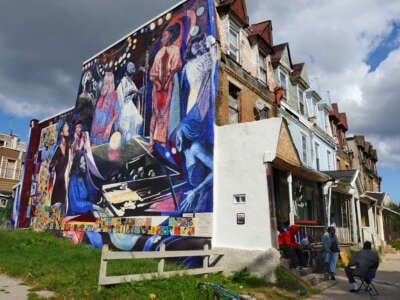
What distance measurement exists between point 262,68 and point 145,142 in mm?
7427

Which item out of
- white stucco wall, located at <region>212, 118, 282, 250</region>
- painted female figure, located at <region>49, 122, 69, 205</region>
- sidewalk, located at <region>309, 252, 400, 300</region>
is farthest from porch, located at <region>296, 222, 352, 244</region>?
painted female figure, located at <region>49, 122, 69, 205</region>

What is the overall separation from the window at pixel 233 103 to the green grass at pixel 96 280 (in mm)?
6556

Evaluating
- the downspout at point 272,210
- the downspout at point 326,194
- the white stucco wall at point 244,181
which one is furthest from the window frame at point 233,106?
the downspout at point 326,194

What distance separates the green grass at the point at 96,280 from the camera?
7027 mm

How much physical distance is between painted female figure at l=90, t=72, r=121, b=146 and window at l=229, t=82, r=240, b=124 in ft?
20.3

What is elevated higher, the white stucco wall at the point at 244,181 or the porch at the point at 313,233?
the white stucco wall at the point at 244,181

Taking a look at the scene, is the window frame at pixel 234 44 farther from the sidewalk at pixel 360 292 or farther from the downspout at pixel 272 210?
the sidewalk at pixel 360 292

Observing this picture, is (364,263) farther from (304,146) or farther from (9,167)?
(9,167)

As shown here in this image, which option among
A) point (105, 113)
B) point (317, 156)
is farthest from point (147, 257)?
point (317, 156)

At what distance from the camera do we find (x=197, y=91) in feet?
42.6

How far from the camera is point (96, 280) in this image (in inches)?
324

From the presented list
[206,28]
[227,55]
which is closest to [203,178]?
[227,55]

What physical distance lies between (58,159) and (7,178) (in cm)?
1969

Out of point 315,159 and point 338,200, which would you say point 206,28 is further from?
point 338,200
